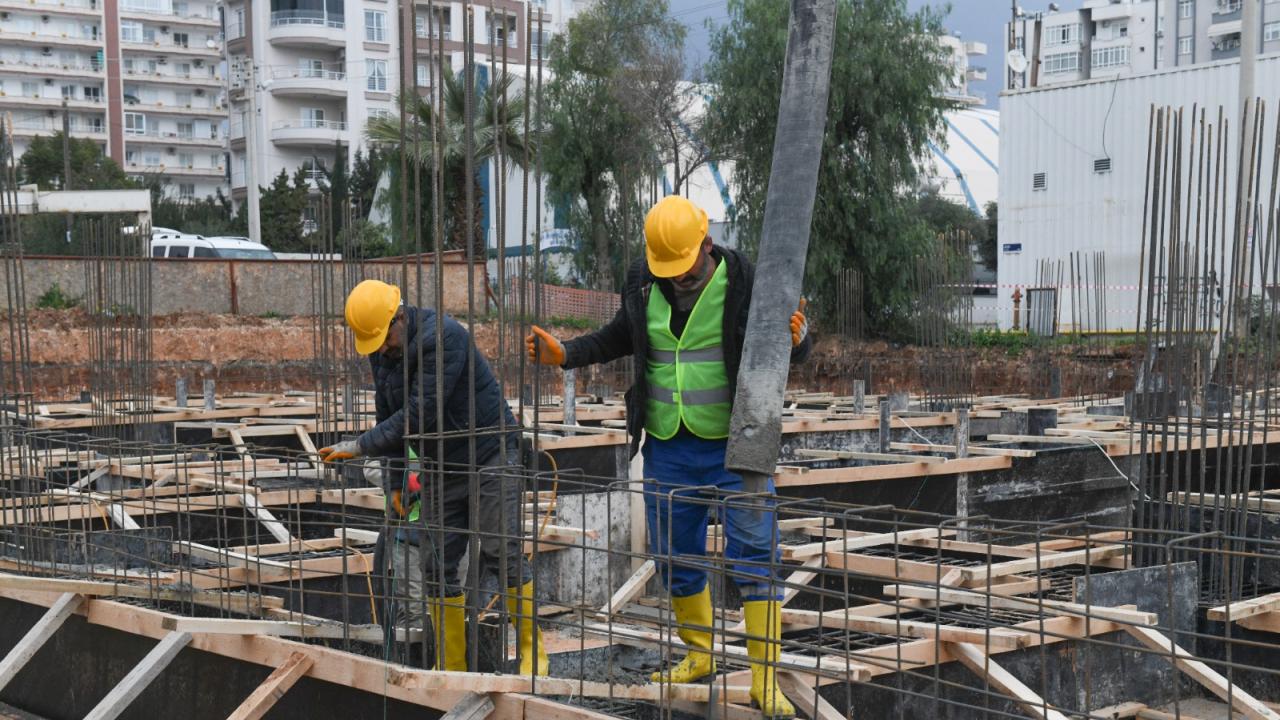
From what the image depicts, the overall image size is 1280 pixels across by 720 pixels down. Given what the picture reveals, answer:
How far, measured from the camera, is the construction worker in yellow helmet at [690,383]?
4.33m

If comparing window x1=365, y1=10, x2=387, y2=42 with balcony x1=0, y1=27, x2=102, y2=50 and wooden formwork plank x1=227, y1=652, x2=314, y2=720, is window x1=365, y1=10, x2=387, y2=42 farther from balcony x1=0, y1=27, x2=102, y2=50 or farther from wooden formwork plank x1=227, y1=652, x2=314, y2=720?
wooden formwork plank x1=227, y1=652, x2=314, y2=720

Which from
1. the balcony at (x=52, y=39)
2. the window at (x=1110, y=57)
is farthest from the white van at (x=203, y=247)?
the window at (x=1110, y=57)

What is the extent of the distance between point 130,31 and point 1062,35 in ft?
163

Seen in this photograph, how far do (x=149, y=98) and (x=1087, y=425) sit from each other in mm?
61845

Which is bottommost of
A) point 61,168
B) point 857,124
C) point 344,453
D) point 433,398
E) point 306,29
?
point 344,453

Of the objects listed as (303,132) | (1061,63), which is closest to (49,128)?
(303,132)

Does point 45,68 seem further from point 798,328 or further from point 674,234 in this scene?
point 798,328

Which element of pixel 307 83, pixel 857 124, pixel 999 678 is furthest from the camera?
pixel 307 83

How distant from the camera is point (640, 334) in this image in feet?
15.0

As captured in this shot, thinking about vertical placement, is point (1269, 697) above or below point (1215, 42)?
below

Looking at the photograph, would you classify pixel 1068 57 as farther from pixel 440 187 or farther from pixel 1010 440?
pixel 440 187

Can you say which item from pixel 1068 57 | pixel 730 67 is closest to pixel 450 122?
pixel 730 67

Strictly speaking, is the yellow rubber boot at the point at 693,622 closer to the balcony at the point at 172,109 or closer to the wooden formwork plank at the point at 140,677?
the wooden formwork plank at the point at 140,677

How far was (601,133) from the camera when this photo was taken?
1073 inches
